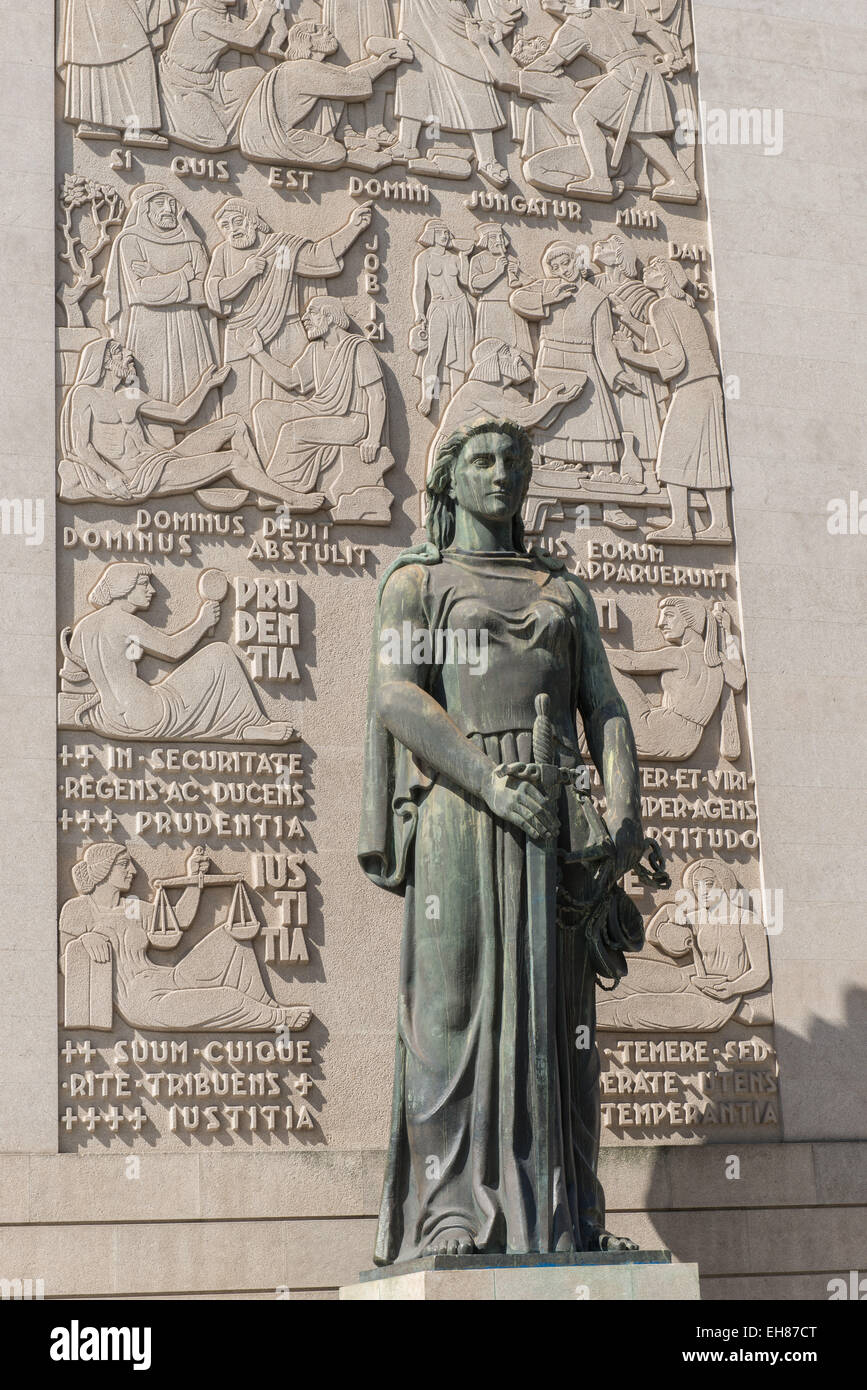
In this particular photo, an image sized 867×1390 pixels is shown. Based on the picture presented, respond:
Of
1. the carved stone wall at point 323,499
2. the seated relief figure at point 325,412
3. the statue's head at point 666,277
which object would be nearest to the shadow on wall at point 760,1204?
the carved stone wall at point 323,499

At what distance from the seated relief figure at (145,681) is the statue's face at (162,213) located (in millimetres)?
1566

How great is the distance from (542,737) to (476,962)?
2.34 feet

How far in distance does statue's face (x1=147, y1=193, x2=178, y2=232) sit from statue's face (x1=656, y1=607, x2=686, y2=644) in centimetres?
280

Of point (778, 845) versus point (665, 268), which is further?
point (665, 268)

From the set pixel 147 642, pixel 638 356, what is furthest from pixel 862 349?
pixel 147 642

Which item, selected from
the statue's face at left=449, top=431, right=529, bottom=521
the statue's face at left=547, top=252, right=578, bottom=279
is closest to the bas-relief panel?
the statue's face at left=547, top=252, right=578, bottom=279

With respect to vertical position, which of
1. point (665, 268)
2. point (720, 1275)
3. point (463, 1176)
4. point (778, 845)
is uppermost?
point (665, 268)

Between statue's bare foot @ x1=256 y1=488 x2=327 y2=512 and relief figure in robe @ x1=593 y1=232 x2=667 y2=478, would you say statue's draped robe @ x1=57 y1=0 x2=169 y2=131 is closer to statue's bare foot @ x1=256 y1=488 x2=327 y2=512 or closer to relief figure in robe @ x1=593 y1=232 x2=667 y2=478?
statue's bare foot @ x1=256 y1=488 x2=327 y2=512

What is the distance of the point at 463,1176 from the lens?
5.64m

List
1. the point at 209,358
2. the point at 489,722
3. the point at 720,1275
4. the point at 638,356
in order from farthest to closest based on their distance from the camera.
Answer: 1. the point at 638,356
2. the point at 209,358
3. the point at 720,1275
4. the point at 489,722

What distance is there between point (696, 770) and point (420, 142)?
3.21 metres

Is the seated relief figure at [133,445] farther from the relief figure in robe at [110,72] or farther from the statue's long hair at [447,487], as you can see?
the statue's long hair at [447,487]
